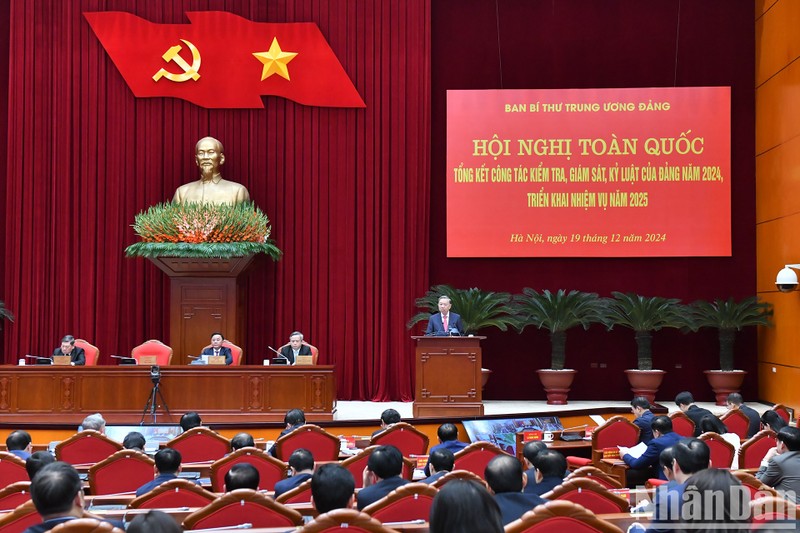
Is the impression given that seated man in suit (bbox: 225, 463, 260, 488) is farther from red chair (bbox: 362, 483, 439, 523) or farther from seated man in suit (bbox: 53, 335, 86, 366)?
seated man in suit (bbox: 53, 335, 86, 366)

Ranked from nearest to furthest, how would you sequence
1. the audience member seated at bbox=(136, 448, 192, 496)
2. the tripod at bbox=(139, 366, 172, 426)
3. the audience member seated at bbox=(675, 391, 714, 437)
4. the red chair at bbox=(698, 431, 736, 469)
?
the audience member seated at bbox=(136, 448, 192, 496) → the red chair at bbox=(698, 431, 736, 469) → the audience member seated at bbox=(675, 391, 714, 437) → the tripod at bbox=(139, 366, 172, 426)

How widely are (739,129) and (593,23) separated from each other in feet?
7.60

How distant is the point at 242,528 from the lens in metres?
2.91

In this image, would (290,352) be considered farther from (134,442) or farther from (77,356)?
(134,442)

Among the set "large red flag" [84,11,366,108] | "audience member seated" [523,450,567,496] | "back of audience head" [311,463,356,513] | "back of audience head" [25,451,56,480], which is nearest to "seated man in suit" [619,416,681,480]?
"audience member seated" [523,450,567,496]

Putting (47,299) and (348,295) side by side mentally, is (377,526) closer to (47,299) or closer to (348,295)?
(348,295)

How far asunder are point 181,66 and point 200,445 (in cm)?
721

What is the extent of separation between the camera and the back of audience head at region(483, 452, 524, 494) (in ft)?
9.64

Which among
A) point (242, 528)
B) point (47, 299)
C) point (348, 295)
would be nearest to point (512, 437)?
point (348, 295)

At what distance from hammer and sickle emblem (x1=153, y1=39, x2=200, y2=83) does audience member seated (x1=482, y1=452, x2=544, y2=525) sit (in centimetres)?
942

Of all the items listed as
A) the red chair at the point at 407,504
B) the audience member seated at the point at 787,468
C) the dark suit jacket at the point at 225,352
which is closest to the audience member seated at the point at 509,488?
the red chair at the point at 407,504

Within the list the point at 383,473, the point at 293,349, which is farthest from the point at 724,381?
the point at 383,473

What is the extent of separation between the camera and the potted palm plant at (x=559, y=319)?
10.5m

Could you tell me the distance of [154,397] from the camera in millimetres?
8461
